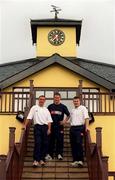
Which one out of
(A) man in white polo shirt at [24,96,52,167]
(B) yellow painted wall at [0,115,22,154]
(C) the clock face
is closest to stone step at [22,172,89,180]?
(A) man in white polo shirt at [24,96,52,167]

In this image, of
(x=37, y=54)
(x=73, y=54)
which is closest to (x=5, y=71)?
(x=37, y=54)

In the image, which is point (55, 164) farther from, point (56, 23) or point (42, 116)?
point (56, 23)

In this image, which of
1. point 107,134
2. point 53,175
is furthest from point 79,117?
point 107,134

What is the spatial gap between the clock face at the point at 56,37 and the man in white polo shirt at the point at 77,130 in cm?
1142

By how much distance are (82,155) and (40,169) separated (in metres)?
1.06

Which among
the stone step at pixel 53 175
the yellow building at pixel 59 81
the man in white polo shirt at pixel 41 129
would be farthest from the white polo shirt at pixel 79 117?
the yellow building at pixel 59 81

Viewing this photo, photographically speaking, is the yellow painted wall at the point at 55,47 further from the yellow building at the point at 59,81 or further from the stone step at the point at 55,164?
the stone step at the point at 55,164

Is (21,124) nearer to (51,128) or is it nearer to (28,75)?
(28,75)

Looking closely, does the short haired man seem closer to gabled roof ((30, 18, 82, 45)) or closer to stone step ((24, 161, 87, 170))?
stone step ((24, 161, 87, 170))

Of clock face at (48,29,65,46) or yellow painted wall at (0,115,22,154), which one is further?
clock face at (48,29,65,46)

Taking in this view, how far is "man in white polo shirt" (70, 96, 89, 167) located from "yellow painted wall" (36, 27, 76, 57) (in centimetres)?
1124

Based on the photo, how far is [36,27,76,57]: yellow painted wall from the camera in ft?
72.5

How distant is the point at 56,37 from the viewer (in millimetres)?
22125

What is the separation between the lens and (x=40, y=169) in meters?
10.6
